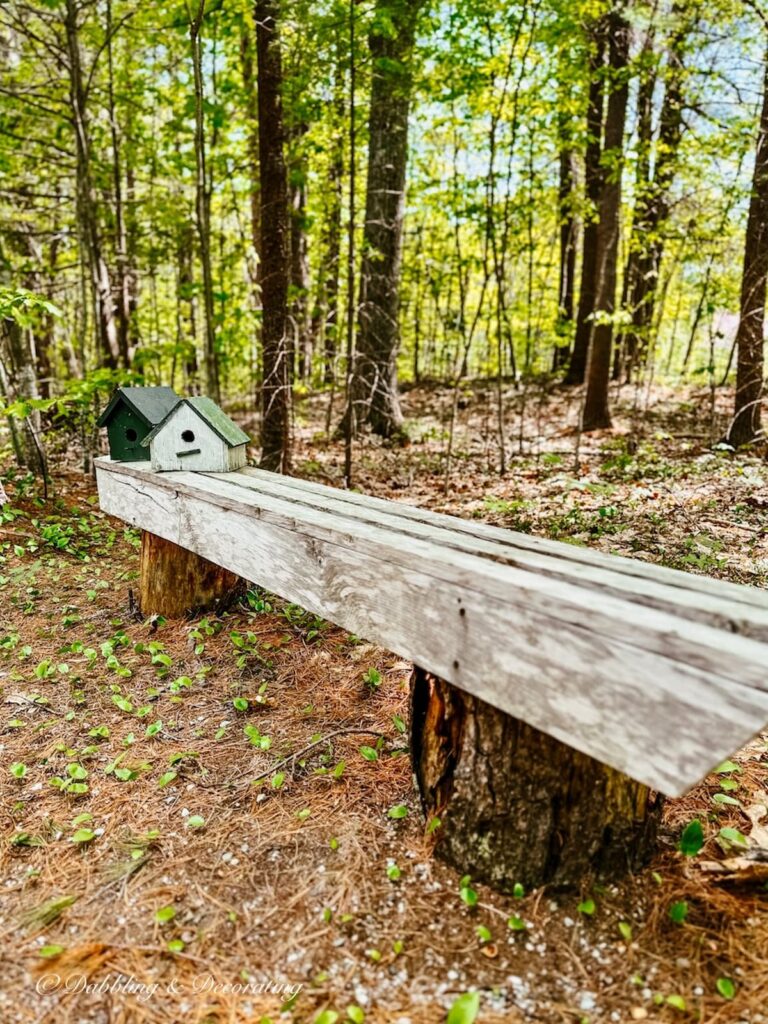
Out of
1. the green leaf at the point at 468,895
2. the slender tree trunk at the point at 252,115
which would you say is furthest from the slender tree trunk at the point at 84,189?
the green leaf at the point at 468,895

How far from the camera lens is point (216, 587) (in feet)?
12.2

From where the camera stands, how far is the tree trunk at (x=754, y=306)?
6359mm

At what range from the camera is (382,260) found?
7.81m

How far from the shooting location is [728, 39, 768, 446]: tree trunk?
636cm

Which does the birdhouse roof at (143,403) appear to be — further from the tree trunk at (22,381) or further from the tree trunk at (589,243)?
the tree trunk at (589,243)

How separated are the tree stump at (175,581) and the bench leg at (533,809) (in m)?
2.18

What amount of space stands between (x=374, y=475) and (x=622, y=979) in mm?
5316

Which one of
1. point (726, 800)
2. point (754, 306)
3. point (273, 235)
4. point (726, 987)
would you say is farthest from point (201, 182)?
point (754, 306)

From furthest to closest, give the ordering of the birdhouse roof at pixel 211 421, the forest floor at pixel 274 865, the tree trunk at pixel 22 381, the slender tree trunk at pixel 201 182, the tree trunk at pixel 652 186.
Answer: the tree trunk at pixel 652 186 → the tree trunk at pixel 22 381 → the slender tree trunk at pixel 201 182 → the birdhouse roof at pixel 211 421 → the forest floor at pixel 274 865

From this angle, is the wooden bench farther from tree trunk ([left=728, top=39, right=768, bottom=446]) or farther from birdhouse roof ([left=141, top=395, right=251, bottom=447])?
tree trunk ([left=728, top=39, right=768, bottom=446])

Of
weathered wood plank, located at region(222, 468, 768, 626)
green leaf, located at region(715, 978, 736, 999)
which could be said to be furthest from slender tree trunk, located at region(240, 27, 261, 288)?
green leaf, located at region(715, 978, 736, 999)

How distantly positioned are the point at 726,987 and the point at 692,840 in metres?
0.39

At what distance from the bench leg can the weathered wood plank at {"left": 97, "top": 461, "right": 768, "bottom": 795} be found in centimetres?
27

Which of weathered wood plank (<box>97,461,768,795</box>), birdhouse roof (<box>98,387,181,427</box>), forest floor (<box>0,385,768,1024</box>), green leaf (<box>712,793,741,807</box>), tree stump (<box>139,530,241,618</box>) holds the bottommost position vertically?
forest floor (<box>0,385,768,1024</box>)
